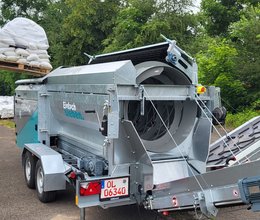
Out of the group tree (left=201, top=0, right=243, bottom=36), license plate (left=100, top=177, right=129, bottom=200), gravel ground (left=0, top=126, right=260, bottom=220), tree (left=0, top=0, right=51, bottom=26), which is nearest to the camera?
license plate (left=100, top=177, right=129, bottom=200)

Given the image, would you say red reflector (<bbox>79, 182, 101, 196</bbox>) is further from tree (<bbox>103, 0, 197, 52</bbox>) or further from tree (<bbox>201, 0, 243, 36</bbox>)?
tree (<bbox>201, 0, 243, 36</bbox>)

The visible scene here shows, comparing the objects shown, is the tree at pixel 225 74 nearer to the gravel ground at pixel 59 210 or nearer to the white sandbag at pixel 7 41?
the white sandbag at pixel 7 41

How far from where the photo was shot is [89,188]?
4.45 metres

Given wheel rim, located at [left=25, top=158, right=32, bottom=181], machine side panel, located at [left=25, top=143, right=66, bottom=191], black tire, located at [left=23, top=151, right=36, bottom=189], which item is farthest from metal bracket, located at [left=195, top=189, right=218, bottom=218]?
wheel rim, located at [left=25, top=158, right=32, bottom=181]

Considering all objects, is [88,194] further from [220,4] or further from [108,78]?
[220,4]

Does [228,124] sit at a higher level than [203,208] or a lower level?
lower

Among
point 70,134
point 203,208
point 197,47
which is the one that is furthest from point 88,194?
point 197,47

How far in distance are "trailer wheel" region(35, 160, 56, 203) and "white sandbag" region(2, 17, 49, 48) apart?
9.34 ft

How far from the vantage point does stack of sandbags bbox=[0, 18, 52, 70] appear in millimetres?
7535

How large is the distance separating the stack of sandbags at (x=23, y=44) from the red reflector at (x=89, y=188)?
13.1ft

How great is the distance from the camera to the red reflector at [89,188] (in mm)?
4422

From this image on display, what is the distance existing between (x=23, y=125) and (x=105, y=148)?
12.6 ft

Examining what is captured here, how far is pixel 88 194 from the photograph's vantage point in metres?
4.45

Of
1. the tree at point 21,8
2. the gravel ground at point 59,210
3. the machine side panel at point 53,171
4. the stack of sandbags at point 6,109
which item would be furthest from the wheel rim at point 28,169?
the tree at point 21,8
